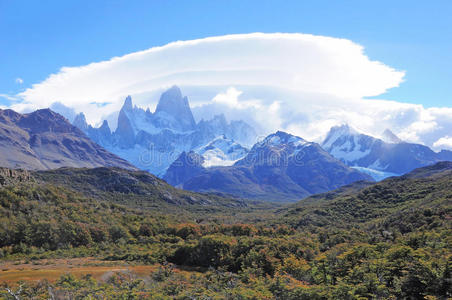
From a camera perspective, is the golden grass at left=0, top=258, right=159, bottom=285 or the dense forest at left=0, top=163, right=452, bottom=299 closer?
the dense forest at left=0, top=163, right=452, bottom=299

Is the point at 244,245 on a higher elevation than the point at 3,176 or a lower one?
lower

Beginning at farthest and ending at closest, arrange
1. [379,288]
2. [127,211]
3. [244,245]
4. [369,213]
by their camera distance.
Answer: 1. [369,213]
2. [127,211]
3. [244,245]
4. [379,288]

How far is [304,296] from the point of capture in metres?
19.9

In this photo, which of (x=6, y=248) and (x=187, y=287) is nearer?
(x=187, y=287)

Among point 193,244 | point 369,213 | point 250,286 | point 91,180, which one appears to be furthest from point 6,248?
point 91,180

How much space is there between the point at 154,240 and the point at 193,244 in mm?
12353

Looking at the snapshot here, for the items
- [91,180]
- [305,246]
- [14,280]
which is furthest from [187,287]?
[91,180]

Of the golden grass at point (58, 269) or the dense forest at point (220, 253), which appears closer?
the dense forest at point (220, 253)

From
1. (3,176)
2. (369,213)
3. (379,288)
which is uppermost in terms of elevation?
(3,176)

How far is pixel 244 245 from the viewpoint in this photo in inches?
1490

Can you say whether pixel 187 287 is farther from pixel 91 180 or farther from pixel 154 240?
pixel 91 180

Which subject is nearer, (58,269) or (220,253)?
(58,269)

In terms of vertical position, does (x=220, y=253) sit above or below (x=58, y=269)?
below

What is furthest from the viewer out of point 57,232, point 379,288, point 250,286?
point 57,232
